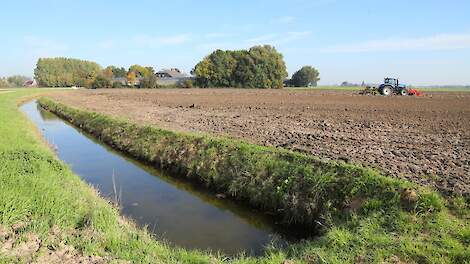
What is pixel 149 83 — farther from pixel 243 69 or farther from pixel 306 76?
pixel 306 76

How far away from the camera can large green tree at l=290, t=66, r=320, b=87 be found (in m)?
127

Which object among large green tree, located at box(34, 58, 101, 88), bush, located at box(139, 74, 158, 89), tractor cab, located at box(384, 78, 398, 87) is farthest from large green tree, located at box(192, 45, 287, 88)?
tractor cab, located at box(384, 78, 398, 87)

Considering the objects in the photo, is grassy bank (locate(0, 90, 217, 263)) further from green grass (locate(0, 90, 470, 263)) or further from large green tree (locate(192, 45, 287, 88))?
large green tree (locate(192, 45, 287, 88))

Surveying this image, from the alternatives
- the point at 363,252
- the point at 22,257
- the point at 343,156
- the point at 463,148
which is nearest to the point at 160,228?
the point at 22,257

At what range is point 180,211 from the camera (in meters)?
10.7

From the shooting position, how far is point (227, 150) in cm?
1293

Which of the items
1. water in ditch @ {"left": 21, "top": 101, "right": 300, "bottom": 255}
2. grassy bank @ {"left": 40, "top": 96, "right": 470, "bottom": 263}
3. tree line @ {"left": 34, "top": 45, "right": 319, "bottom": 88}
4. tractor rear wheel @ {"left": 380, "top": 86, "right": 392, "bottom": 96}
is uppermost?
tree line @ {"left": 34, "top": 45, "right": 319, "bottom": 88}

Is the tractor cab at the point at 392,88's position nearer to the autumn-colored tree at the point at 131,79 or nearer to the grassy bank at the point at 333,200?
the grassy bank at the point at 333,200

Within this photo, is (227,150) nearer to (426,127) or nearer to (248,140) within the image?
(248,140)

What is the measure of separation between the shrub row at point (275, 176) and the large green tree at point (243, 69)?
8476 centimetres

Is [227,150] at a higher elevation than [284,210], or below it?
higher

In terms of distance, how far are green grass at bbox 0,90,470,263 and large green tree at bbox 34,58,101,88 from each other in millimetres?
111132

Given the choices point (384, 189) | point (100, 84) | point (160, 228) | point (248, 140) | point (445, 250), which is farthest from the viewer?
point (100, 84)

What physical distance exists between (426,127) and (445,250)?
1401 cm
